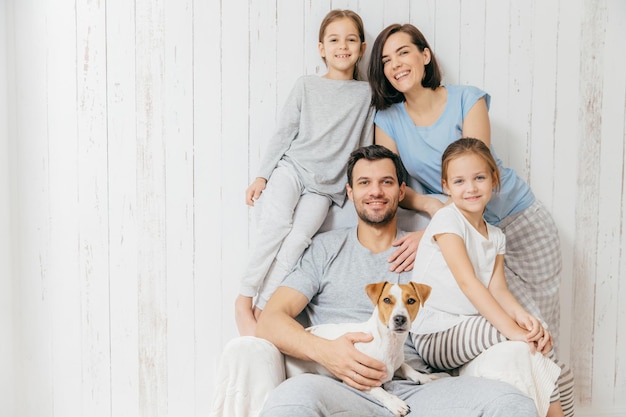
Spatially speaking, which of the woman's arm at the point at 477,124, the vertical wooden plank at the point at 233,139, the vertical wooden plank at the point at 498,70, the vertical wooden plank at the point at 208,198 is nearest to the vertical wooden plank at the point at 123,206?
the vertical wooden plank at the point at 208,198

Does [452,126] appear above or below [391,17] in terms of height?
below

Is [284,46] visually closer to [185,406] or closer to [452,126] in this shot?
[452,126]

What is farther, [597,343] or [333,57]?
[597,343]

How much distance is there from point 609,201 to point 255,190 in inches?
55.7

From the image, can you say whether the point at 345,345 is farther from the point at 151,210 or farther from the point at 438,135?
the point at 151,210

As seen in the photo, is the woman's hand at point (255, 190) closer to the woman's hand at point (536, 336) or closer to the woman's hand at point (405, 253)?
the woman's hand at point (405, 253)

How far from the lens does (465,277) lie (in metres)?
1.86

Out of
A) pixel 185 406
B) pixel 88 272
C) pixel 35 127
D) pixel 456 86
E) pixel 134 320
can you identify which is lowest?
pixel 185 406

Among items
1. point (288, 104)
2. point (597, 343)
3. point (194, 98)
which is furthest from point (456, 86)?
point (597, 343)

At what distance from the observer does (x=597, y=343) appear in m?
2.53

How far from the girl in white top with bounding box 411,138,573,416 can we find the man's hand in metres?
0.25

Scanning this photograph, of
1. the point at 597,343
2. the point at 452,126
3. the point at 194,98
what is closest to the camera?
the point at 452,126

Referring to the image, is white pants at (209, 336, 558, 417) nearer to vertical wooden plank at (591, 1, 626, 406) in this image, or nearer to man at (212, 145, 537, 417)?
man at (212, 145, 537, 417)

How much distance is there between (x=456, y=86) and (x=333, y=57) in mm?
456
